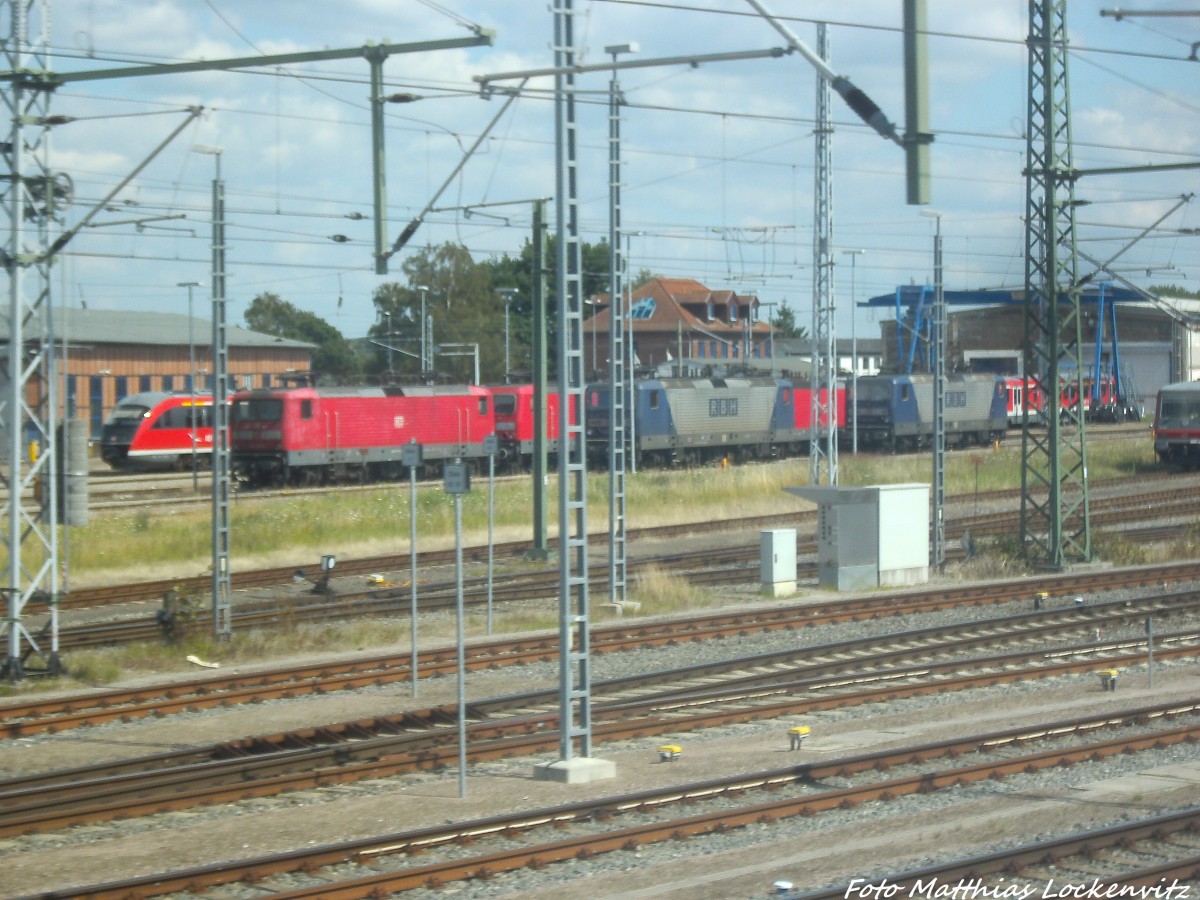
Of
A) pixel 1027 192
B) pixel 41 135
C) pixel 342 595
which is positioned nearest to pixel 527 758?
pixel 41 135

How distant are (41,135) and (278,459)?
2584 centimetres

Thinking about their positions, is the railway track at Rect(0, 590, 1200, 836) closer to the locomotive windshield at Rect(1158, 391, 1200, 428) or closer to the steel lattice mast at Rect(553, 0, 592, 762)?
the steel lattice mast at Rect(553, 0, 592, 762)

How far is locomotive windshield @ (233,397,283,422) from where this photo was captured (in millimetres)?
40406

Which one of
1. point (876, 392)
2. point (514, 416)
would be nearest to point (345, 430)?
point (514, 416)

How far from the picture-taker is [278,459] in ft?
133

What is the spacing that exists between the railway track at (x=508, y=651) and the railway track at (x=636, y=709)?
72.8 inches

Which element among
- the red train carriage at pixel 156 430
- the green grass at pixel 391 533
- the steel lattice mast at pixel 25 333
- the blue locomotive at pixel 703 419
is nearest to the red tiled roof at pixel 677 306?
the blue locomotive at pixel 703 419

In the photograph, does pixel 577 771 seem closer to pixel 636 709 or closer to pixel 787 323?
pixel 636 709

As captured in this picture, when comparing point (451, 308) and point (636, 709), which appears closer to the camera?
point (636, 709)

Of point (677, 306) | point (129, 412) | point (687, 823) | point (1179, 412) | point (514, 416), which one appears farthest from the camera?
point (677, 306)

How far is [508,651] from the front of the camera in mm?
17547

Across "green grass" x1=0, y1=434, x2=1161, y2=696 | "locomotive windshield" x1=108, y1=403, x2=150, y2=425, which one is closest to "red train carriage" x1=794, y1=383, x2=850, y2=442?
"green grass" x1=0, y1=434, x2=1161, y2=696

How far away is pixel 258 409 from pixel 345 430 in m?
2.58

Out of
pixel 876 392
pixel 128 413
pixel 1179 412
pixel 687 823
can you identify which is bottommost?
pixel 687 823
